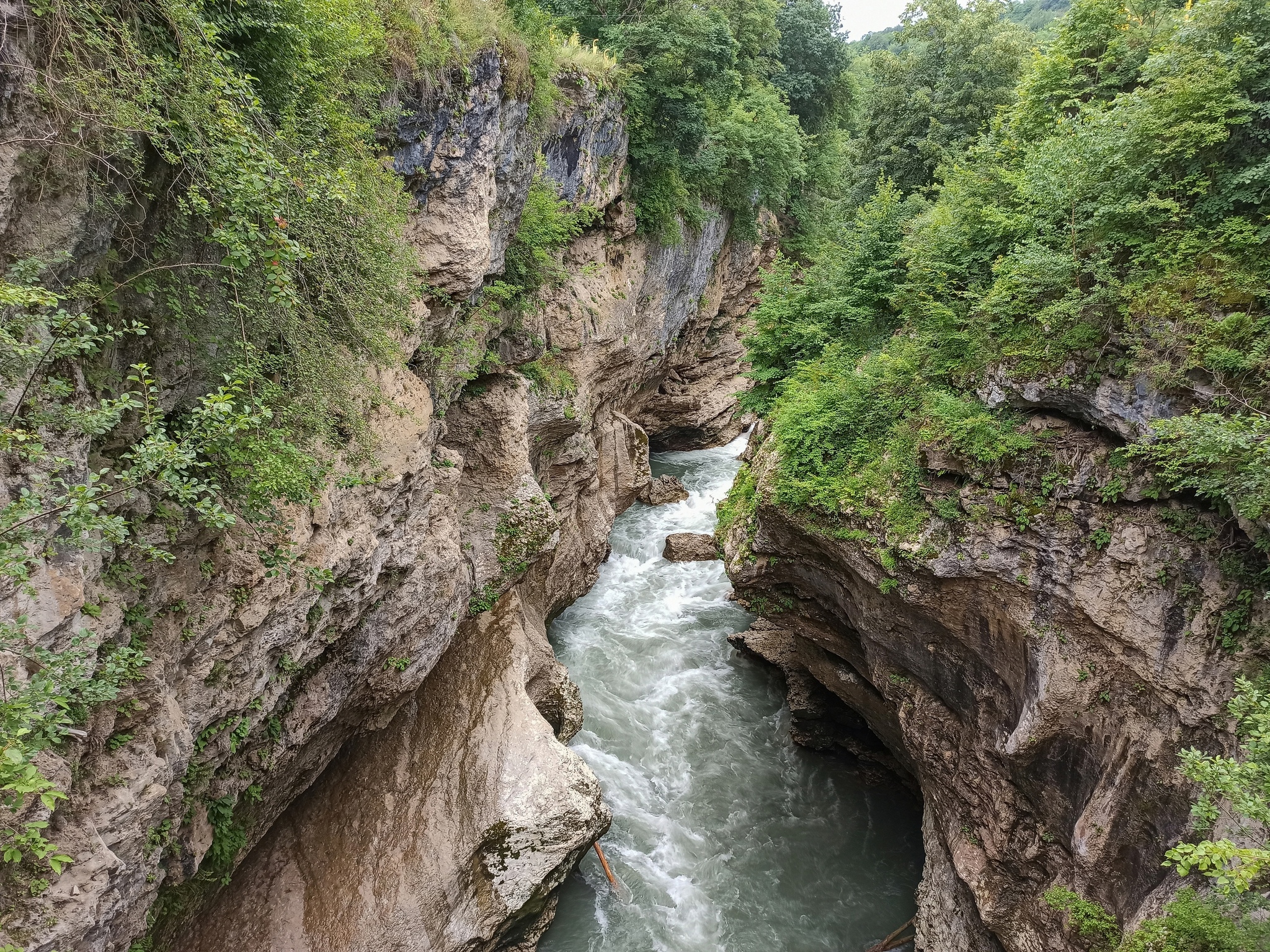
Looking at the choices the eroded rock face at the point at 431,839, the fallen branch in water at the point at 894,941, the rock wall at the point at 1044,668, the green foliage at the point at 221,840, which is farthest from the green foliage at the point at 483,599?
the fallen branch in water at the point at 894,941

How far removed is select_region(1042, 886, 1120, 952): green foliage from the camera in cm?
628

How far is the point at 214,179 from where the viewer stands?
3986 millimetres

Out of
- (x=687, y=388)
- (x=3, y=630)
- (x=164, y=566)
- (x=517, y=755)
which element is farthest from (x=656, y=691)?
(x=687, y=388)

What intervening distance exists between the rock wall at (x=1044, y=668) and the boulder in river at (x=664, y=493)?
31.2 ft

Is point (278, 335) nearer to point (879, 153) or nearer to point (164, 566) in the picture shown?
point (164, 566)

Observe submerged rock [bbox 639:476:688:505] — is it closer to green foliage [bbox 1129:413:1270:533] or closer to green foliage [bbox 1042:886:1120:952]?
green foliage [bbox 1042:886:1120:952]

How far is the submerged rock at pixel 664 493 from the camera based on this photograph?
63.6 feet

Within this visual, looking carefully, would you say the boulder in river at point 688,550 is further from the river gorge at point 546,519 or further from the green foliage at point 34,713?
the green foliage at point 34,713

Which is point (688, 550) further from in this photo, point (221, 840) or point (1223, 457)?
point (1223, 457)

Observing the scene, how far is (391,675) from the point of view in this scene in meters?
7.70

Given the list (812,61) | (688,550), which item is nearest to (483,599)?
(688,550)

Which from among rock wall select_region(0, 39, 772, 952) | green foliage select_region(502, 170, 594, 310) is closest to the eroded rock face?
rock wall select_region(0, 39, 772, 952)

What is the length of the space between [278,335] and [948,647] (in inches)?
338

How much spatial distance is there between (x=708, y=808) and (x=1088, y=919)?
222 inches
